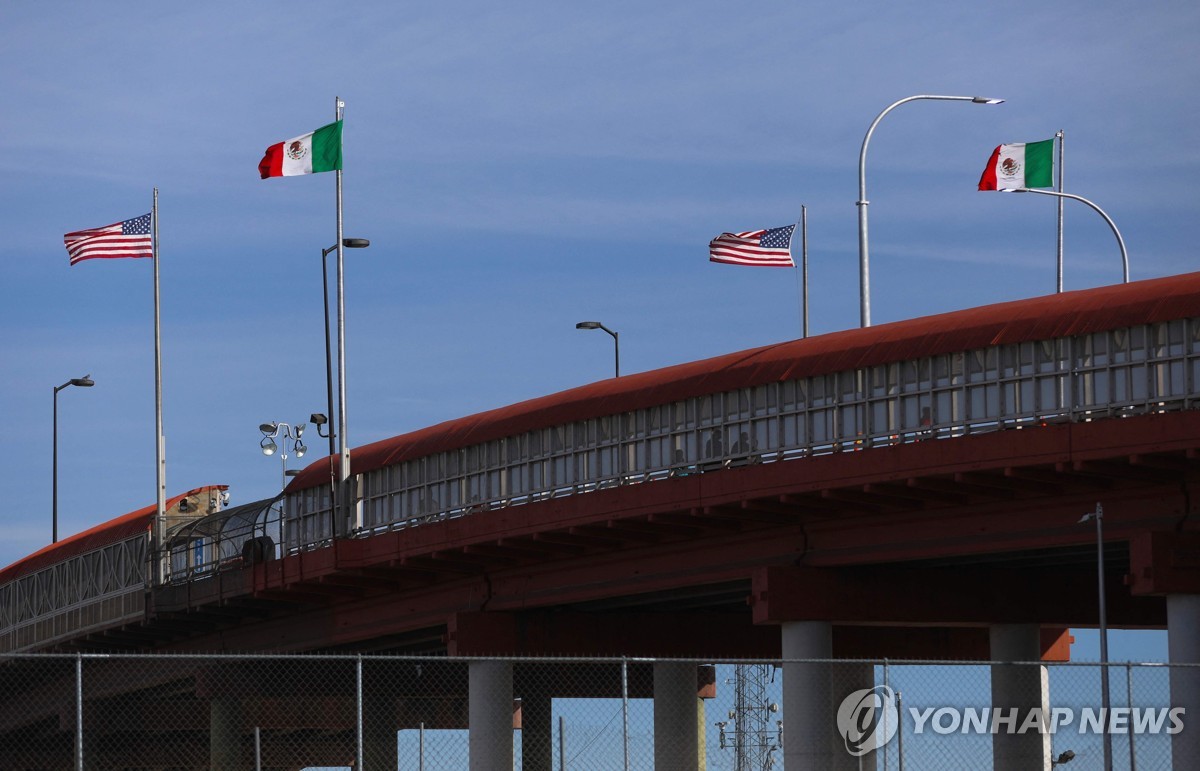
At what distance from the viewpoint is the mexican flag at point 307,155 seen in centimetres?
5697

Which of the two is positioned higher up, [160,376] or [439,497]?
[160,376]

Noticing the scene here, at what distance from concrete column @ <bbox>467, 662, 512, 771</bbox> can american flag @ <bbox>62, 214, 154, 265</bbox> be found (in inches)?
720

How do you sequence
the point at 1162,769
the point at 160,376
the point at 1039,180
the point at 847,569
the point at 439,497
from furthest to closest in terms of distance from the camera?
the point at 160,376
the point at 1039,180
the point at 439,497
the point at 847,569
the point at 1162,769

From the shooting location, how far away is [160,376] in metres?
69.2

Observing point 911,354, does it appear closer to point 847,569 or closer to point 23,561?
point 847,569

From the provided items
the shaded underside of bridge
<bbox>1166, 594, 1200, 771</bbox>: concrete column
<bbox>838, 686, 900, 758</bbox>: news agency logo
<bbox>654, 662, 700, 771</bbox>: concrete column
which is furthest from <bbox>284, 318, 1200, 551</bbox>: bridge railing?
<bbox>654, 662, 700, 771</bbox>: concrete column

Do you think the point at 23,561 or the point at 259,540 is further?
the point at 23,561

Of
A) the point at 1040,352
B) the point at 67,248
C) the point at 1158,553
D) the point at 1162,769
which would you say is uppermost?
the point at 67,248

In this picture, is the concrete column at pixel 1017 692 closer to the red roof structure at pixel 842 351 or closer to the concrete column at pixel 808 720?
the concrete column at pixel 808 720

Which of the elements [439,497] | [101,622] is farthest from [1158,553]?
[101,622]

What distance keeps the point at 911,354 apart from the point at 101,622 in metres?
32.9

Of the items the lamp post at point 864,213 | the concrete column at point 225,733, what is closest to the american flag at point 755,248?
the lamp post at point 864,213

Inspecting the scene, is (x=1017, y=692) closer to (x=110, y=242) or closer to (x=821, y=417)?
(x=821, y=417)

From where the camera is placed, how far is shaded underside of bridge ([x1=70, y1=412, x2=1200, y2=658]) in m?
38.0
